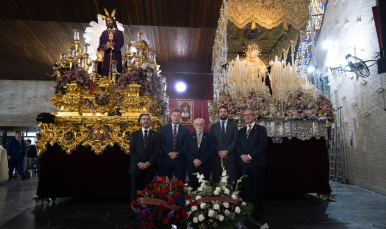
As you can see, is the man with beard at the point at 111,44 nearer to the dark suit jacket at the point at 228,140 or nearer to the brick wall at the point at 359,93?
the dark suit jacket at the point at 228,140

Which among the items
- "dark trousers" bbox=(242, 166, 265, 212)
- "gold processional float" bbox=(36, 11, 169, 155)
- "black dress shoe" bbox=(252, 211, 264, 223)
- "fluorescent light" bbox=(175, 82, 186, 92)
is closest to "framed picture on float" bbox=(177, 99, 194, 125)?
"fluorescent light" bbox=(175, 82, 186, 92)

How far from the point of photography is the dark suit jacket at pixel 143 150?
4195mm

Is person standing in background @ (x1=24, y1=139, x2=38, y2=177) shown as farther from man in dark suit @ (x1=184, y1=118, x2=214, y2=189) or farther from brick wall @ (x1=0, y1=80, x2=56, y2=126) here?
man in dark suit @ (x1=184, y1=118, x2=214, y2=189)

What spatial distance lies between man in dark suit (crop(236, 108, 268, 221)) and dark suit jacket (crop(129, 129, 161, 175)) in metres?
1.39

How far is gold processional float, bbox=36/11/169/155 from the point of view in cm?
500

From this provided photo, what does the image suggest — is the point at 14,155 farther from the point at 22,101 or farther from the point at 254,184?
the point at 254,184

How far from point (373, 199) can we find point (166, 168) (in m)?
4.70

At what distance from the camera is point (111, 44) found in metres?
6.20

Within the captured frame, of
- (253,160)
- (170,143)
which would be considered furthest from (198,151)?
(253,160)

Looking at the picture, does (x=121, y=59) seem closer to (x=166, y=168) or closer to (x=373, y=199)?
(x=166, y=168)

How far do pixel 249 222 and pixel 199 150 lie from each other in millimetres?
1348

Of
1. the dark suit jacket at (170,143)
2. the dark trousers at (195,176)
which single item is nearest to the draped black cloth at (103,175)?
the dark suit jacket at (170,143)

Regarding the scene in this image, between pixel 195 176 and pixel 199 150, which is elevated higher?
pixel 199 150

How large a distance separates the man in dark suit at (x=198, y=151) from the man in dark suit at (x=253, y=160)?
520 mm
